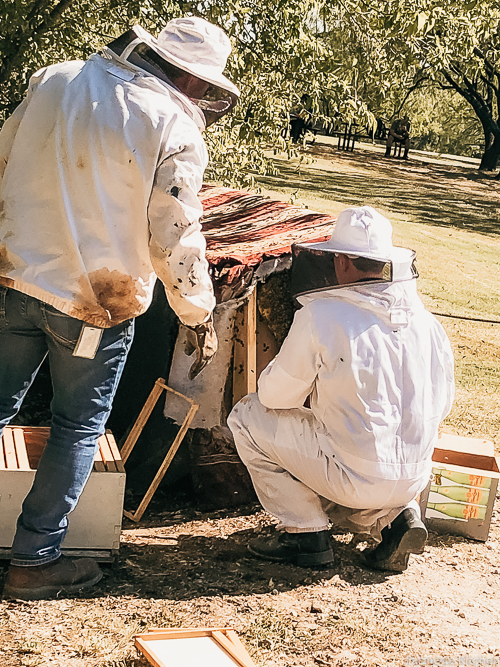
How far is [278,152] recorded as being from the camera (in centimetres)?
816

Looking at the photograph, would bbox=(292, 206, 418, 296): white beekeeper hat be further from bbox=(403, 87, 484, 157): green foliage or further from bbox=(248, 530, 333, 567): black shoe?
bbox=(403, 87, 484, 157): green foliage

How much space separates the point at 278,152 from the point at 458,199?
1473cm

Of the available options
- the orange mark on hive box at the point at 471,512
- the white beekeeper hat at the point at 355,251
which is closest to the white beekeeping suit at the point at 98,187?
the white beekeeper hat at the point at 355,251

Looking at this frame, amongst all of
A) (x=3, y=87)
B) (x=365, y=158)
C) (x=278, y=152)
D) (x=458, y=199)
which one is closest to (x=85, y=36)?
(x=3, y=87)

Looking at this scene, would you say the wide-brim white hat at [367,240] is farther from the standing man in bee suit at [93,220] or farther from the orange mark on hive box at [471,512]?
the orange mark on hive box at [471,512]

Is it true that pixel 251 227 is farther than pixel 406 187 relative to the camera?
No

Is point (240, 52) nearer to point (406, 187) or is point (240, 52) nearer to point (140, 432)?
point (140, 432)

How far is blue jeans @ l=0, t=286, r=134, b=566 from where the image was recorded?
113 inches

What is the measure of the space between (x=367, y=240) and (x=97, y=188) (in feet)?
3.51

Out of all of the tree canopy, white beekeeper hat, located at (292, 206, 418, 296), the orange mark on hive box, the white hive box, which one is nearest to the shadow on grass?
the tree canopy

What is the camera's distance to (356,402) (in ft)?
10.6

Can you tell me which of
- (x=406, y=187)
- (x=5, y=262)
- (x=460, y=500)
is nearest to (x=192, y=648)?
(x=5, y=262)

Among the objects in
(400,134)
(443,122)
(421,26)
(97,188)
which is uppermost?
(443,122)

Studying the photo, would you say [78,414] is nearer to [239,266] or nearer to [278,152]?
[239,266]
